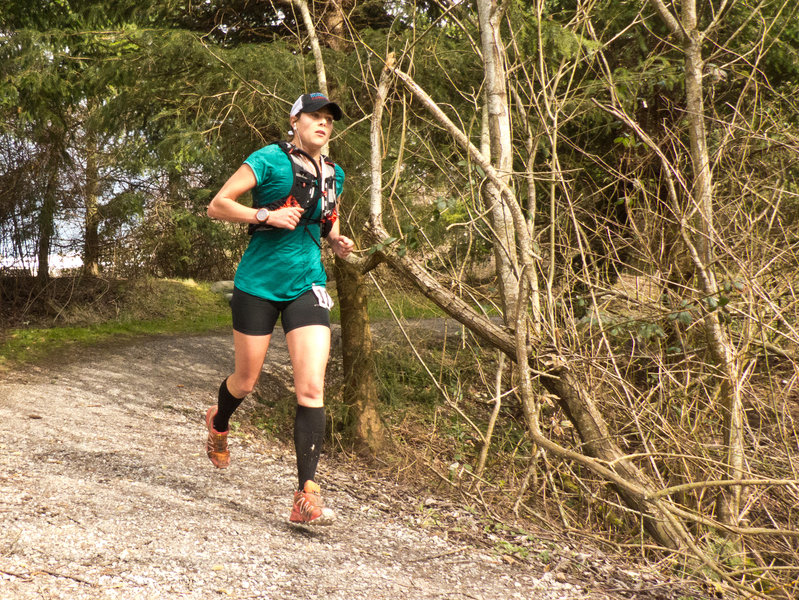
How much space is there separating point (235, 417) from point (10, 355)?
331 centimetres

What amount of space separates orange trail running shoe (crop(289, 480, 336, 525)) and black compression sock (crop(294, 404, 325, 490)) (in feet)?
0.17

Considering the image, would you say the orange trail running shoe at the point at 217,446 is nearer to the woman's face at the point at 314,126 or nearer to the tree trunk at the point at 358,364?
the woman's face at the point at 314,126

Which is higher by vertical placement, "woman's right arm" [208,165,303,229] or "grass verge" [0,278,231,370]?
"woman's right arm" [208,165,303,229]

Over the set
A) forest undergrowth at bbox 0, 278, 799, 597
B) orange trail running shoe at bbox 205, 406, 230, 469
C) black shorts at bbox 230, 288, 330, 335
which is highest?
black shorts at bbox 230, 288, 330, 335

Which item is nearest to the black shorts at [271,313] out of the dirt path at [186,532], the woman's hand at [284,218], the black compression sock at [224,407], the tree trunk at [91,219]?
the woman's hand at [284,218]

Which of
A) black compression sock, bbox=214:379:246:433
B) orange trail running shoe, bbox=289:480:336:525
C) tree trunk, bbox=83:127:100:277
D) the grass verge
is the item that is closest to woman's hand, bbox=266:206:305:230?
black compression sock, bbox=214:379:246:433

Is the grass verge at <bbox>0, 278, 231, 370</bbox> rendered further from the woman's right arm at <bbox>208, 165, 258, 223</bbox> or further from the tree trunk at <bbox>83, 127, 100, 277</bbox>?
the woman's right arm at <bbox>208, 165, 258, 223</bbox>

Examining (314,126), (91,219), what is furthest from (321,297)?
(91,219)

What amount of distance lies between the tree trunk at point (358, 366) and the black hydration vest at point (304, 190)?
3.28m

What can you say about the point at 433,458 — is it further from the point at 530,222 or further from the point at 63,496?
the point at 63,496

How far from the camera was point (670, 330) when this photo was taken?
265 inches

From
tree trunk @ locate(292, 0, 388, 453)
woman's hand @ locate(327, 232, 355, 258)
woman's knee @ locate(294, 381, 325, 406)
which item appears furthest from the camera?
tree trunk @ locate(292, 0, 388, 453)

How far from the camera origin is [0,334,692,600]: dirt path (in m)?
3.03

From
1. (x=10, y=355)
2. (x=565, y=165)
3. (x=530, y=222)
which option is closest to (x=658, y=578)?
(x=530, y=222)
